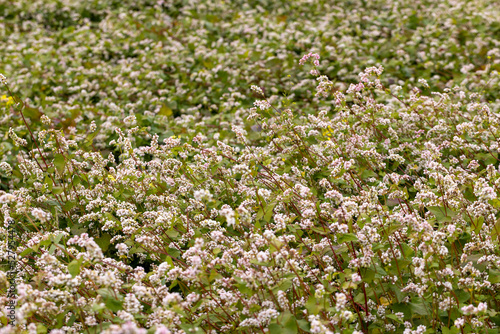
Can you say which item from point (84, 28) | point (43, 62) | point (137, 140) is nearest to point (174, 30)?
point (84, 28)

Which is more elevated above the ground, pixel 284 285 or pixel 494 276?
pixel 284 285

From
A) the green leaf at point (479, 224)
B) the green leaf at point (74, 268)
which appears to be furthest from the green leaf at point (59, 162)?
the green leaf at point (479, 224)

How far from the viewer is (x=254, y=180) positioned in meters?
4.14

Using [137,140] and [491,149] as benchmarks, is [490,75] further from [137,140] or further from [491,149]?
[137,140]

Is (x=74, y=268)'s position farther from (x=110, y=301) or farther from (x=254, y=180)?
(x=254, y=180)

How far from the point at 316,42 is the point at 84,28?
15.6 ft

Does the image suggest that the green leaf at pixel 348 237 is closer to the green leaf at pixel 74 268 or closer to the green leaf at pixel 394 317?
the green leaf at pixel 394 317

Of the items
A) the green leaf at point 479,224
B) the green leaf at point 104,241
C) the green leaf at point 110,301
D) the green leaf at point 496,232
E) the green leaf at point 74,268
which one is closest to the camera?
the green leaf at point 110,301

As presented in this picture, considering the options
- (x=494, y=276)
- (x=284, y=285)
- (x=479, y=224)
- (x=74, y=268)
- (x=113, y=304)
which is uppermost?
(x=74, y=268)

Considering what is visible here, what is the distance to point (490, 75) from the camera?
6328 mm

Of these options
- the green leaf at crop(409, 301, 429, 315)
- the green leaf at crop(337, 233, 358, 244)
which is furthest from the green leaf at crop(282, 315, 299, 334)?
the green leaf at crop(409, 301, 429, 315)

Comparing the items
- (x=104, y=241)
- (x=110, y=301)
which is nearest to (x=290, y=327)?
(x=110, y=301)

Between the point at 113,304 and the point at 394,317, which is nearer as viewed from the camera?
the point at 113,304

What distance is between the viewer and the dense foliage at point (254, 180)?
2.71m
